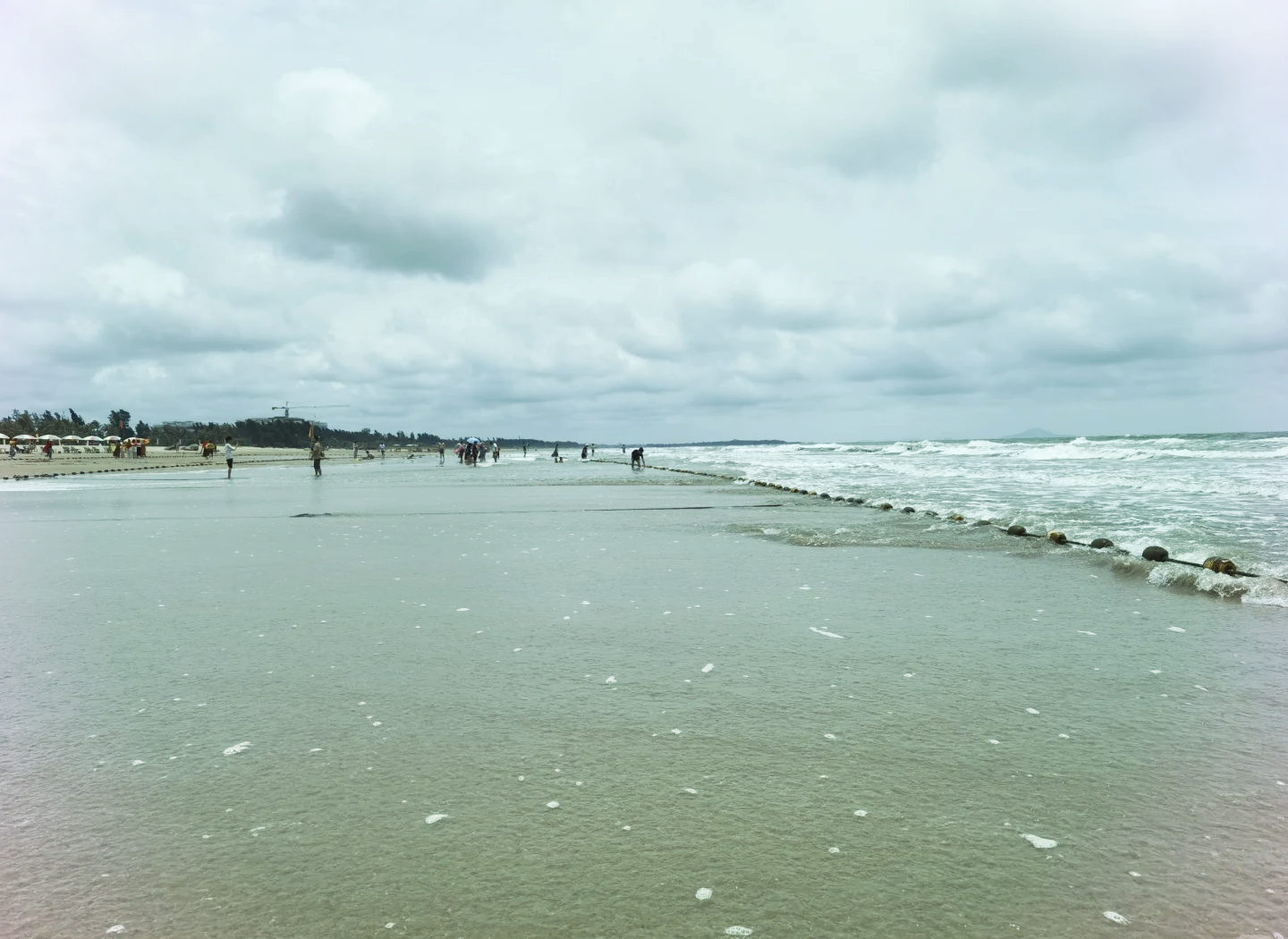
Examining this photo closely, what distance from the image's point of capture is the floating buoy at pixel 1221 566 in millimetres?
10766

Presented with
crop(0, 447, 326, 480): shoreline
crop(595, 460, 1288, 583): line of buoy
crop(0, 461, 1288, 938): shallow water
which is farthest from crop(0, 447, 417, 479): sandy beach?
crop(0, 461, 1288, 938): shallow water

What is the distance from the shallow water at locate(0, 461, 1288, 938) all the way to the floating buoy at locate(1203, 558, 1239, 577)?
1.27 metres

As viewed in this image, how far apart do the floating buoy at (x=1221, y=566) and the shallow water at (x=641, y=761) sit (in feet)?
4.15

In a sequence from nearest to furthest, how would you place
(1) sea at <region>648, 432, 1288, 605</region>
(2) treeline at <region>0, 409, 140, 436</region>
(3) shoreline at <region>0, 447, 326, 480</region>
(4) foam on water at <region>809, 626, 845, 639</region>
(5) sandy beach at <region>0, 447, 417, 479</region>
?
1. (4) foam on water at <region>809, 626, 845, 639</region>
2. (1) sea at <region>648, 432, 1288, 605</region>
3. (3) shoreline at <region>0, 447, 326, 480</region>
4. (5) sandy beach at <region>0, 447, 417, 479</region>
5. (2) treeline at <region>0, 409, 140, 436</region>

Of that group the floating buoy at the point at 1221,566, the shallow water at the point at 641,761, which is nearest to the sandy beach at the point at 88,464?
the shallow water at the point at 641,761

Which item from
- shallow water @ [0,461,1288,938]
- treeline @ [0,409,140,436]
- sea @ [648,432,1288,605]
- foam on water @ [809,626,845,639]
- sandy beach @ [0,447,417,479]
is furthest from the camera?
treeline @ [0,409,140,436]

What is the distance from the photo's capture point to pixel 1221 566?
428 inches

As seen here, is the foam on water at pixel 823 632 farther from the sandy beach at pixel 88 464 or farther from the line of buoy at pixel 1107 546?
the sandy beach at pixel 88 464

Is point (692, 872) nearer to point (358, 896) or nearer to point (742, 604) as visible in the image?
point (358, 896)

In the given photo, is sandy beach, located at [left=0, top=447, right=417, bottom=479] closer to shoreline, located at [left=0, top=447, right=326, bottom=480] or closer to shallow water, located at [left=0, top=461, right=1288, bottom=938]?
shoreline, located at [left=0, top=447, right=326, bottom=480]

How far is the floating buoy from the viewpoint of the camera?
35.3ft

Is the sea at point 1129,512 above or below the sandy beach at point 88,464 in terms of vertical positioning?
above

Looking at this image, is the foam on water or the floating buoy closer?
the foam on water

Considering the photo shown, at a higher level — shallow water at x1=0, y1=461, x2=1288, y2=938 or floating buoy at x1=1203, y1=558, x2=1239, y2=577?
floating buoy at x1=1203, y1=558, x2=1239, y2=577
